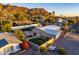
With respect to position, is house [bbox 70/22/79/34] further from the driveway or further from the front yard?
the front yard

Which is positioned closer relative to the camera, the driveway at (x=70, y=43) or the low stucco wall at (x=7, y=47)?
the low stucco wall at (x=7, y=47)

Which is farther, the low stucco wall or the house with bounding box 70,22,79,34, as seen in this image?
the house with bounding box 70,22,79,34

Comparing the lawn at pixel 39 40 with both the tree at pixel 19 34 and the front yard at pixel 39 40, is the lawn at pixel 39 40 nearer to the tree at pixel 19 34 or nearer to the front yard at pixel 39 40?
the front yard at pixel 39 40

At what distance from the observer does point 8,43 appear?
7.44 ft

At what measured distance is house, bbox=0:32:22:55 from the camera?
223 cm

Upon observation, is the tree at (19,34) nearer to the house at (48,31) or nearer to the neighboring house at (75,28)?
the house at (48,31)

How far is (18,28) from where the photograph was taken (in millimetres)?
2373

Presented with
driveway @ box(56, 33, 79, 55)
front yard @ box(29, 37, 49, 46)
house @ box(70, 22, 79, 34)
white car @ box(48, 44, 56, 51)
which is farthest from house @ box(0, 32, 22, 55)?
house @ box(70, 22, 79, 34)

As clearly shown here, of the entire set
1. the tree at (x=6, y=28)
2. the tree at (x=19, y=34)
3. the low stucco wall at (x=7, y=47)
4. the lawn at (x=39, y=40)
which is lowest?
the low stucco wall at (x=7, y=47)

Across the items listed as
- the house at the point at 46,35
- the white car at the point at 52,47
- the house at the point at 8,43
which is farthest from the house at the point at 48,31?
the house at the point at 8,43

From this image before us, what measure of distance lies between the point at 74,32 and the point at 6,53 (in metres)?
0.95

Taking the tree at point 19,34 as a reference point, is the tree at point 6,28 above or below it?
above

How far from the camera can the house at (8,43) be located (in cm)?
223

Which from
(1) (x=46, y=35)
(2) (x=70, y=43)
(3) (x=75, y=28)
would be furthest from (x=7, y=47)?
(3) (x=75, y=28)
